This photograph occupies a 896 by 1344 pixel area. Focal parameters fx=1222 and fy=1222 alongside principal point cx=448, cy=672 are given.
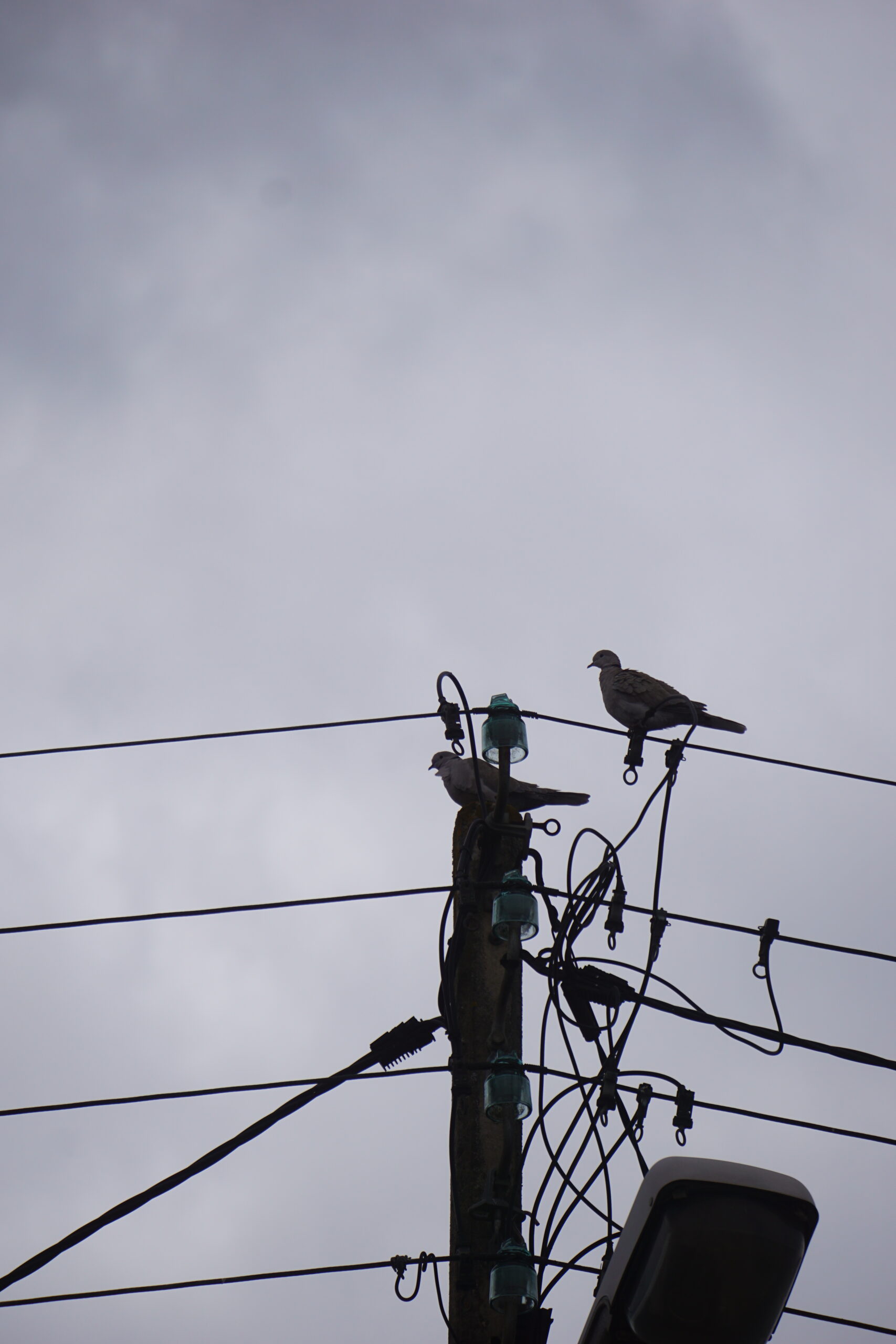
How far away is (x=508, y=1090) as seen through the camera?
347cm

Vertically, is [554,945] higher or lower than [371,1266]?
higher

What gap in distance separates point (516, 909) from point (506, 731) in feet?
2.07

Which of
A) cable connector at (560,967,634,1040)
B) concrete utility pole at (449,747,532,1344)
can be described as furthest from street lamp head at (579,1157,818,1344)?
cable connector at (560,967,634,1040)

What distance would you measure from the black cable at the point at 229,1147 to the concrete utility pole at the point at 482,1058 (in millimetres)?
224

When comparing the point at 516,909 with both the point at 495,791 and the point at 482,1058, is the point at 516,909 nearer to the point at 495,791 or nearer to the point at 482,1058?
the point at 482,1058

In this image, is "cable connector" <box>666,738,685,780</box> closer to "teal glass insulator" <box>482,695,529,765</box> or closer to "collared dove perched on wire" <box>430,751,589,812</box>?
"teal glass insulator" <box>482,695,529,765</box>

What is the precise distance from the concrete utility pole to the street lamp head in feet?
2.49

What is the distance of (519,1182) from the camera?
11.7 ft

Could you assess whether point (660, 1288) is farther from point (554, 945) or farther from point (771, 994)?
point (771, 994)

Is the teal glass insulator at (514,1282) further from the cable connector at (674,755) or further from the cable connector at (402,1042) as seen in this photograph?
the cable connector at (674,755)

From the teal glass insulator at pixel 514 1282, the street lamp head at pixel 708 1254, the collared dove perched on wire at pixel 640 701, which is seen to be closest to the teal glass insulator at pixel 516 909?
the teal glass insulator at pixel 514 1282

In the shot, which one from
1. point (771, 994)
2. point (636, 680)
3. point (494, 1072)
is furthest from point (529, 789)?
point (494, 1072)

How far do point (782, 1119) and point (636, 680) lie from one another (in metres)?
4.40

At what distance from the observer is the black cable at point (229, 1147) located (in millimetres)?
3424
